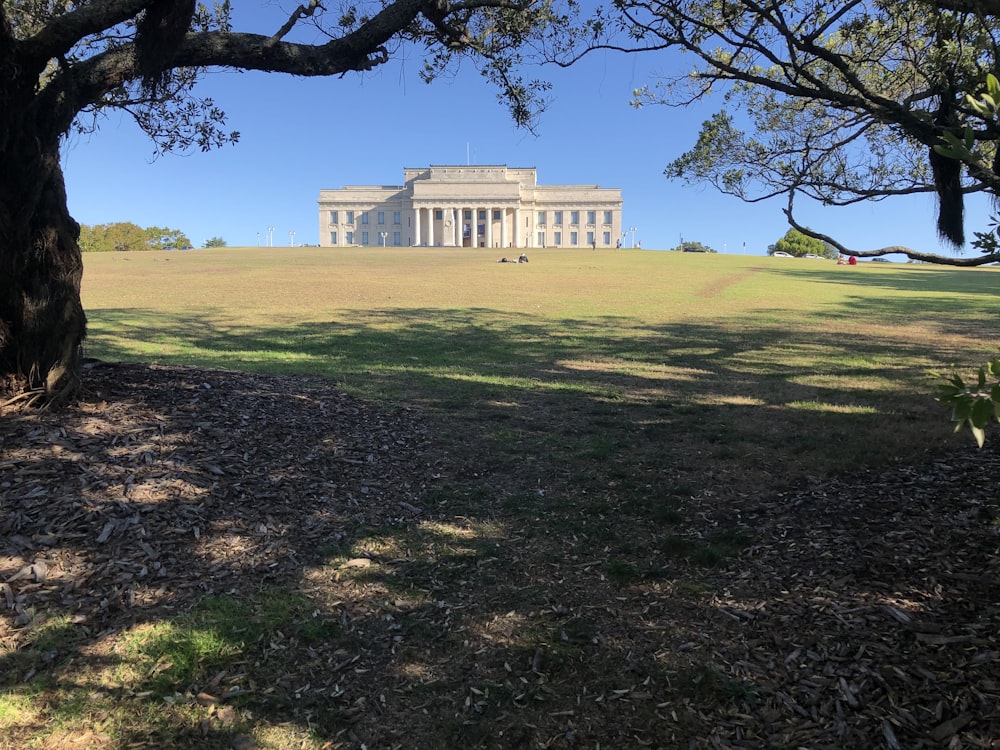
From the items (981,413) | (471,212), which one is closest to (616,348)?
(981,413)

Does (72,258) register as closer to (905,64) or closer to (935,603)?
(935,603)

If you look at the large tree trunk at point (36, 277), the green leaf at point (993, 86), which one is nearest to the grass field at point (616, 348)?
the large tree trunk at point (36, 277)

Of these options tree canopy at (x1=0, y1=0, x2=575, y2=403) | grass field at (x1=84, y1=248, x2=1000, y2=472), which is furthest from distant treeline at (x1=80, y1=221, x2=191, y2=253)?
tree canopy at (x1=0, y1=0, x2=575, y2=403)

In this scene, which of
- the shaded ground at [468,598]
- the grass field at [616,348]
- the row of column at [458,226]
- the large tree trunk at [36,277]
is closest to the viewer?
the shaded ground at [468,598]

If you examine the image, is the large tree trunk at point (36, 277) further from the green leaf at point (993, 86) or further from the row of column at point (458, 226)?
the row of column at point (458, 226)

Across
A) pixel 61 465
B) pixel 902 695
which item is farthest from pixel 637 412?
pixel 61 465

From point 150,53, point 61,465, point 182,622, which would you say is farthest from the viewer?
point 150,53

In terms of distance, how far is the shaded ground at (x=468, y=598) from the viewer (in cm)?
274

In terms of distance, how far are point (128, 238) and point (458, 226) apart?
168ft

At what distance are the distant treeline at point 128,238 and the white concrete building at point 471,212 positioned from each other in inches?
1109

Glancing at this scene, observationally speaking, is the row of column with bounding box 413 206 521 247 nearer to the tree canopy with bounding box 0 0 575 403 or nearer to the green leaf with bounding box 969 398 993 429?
the tree canopy with bounding box 0 0 575 403

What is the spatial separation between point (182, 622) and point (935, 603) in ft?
12.6

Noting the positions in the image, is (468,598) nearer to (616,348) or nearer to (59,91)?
(59,91)

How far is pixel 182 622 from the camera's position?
331cm
